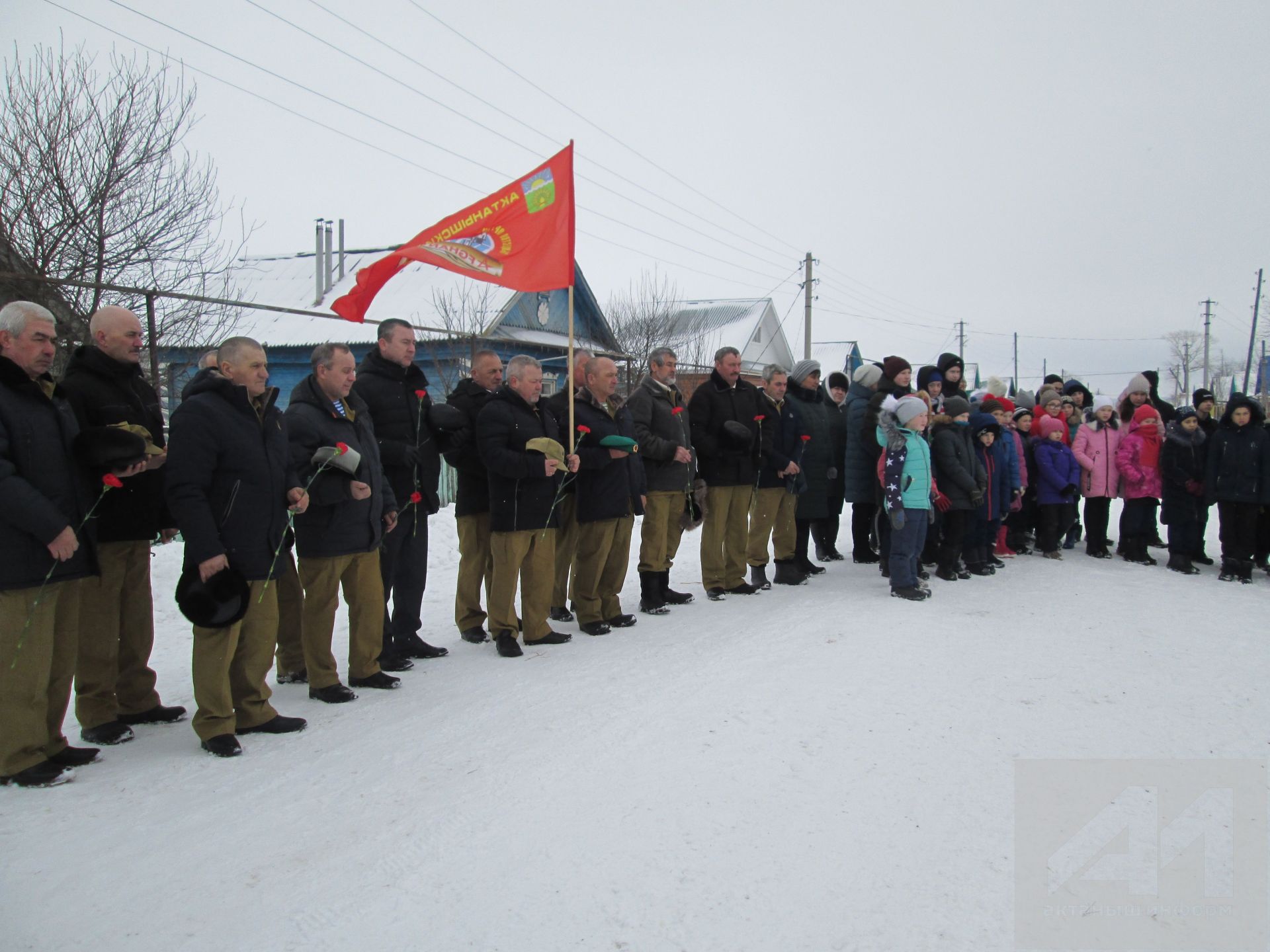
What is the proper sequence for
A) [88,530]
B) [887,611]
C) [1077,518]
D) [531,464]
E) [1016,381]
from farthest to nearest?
1. [1016,381]
2. [1077,518]
3. [887,611]
4. [531,464]
5. [88,530]

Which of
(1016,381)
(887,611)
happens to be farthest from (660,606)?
(1016,381)

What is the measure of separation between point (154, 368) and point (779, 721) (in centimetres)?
663

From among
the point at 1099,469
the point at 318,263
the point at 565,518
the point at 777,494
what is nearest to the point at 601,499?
the point at 565,518

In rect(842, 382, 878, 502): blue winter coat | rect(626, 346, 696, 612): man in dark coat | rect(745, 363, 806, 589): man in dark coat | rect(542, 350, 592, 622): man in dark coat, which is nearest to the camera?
rect(542, 350, 592, 622): man in dark coat

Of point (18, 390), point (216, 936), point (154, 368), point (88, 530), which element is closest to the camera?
point (216, 936)

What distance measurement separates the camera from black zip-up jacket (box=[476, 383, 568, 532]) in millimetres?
5695

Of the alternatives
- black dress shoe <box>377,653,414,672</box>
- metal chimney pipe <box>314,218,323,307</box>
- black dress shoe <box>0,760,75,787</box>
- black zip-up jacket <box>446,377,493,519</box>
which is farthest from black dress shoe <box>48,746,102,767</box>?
metal chimney pipe <box>314,218,323,307</box>

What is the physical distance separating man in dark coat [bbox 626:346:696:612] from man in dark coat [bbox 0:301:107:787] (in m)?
3.99

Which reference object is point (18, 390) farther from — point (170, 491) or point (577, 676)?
point (577, 676)

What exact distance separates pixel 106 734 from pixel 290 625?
124 centimetres

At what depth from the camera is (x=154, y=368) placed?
7691 millimetres

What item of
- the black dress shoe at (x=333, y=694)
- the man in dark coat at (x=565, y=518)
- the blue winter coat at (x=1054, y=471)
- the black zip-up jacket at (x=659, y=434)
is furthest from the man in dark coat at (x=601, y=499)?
the blue winter coat at (x=1054, y=471)

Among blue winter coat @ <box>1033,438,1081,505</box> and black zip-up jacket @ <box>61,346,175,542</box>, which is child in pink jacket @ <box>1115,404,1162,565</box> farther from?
black zip-up jacket @ <box>61,346,175,542</box>

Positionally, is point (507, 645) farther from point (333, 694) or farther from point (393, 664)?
point (333, 694)
